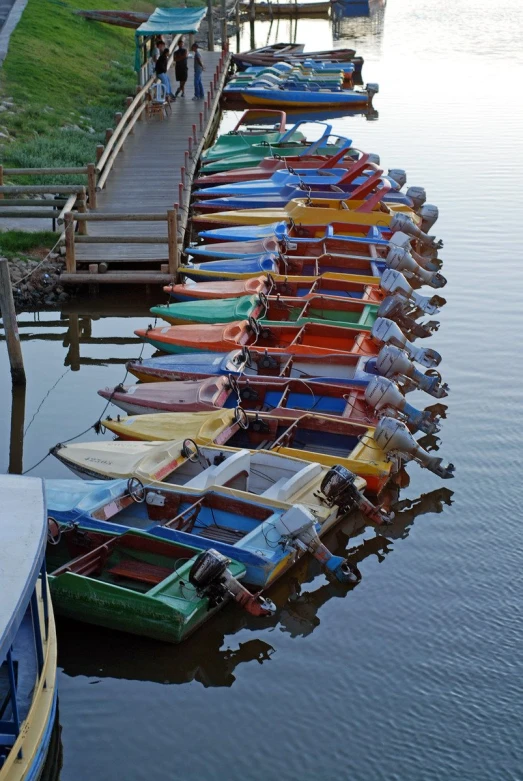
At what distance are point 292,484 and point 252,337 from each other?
5112 mm

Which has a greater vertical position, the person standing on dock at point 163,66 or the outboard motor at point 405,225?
the person standing on dock at point 163,66

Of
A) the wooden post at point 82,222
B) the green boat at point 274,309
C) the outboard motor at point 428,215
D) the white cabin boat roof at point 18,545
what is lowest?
the outboard motor at point 428,215

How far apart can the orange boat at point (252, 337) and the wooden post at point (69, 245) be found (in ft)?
10.2

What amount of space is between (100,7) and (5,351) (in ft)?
95.7

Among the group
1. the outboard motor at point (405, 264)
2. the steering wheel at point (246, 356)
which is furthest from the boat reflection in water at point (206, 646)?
the outboard motor at point (405, 264)

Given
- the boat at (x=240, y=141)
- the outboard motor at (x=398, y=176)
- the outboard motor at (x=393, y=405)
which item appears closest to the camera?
the outboard motor at (x=393, y=405)

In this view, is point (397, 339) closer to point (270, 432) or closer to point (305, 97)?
point (270, 432)

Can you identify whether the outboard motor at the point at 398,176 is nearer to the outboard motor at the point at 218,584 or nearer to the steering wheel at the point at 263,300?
the steering wheel at the point at 263,300

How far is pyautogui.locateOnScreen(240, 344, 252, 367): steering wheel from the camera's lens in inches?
631

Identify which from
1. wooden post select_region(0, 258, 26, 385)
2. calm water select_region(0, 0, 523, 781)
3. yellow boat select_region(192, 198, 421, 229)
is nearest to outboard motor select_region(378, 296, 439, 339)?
calm water select_region(0, 0, 523, 781)

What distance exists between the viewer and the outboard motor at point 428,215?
2433cm

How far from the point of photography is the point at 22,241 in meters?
21.0

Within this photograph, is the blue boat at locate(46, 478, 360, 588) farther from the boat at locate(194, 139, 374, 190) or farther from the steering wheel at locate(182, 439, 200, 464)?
the boat at locate(194, 139, 374, 190)

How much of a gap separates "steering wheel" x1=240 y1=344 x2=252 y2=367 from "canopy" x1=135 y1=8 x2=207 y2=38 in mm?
17366
